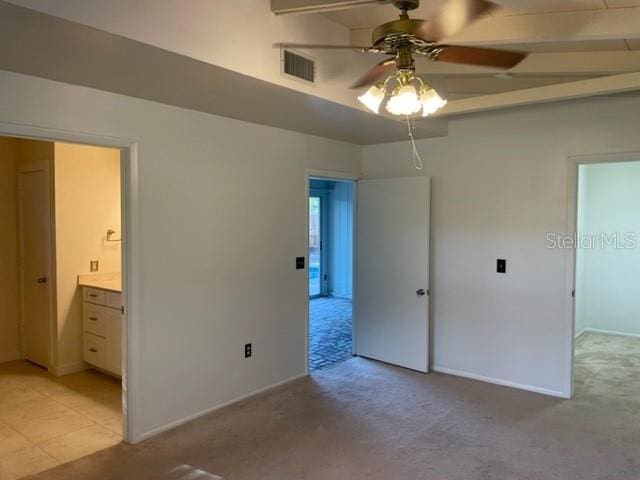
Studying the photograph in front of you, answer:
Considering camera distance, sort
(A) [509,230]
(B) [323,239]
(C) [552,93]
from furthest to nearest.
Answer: (B) [323,239]
(A) [509,230]
(C) [552,93]

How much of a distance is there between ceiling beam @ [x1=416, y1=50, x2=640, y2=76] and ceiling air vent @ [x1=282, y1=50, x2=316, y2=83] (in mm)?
910

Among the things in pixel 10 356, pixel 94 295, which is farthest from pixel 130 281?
pixel 10 356

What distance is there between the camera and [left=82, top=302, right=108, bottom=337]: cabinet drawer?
4320 millimetres

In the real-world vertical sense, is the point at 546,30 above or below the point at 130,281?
above

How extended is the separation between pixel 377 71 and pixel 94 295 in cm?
347

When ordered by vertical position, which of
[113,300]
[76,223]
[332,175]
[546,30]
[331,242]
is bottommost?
[113,300]

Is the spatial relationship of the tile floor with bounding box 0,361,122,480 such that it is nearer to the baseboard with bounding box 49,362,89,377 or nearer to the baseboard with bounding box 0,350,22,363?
the baseboard with bounding box 49,362,89,377

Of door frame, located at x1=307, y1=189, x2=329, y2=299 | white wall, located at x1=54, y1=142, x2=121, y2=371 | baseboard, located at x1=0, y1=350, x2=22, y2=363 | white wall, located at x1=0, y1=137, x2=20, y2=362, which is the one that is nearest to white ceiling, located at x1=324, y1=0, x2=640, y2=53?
white wall, located at x1=54, y1=142, x2=121, y2=371

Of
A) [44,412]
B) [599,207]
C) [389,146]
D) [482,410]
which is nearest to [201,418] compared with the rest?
[44,412]

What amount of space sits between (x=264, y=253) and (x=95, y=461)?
6.22 feet

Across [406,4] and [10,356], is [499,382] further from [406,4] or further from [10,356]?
[10,356]

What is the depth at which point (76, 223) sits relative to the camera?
179 inches

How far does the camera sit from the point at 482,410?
3.67 m

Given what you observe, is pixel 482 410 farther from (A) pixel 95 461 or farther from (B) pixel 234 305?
(A) pixel 95 461
